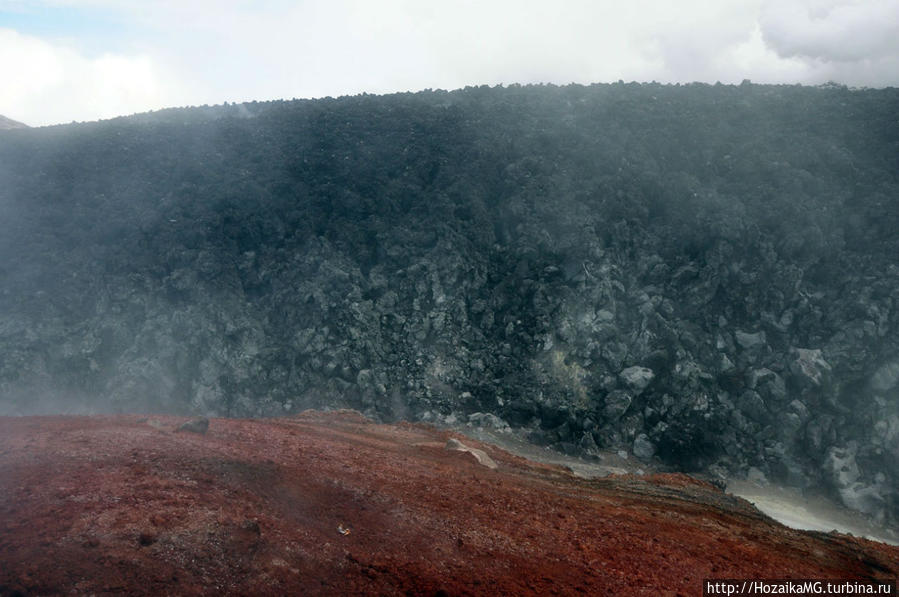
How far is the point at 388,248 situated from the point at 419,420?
8.44m

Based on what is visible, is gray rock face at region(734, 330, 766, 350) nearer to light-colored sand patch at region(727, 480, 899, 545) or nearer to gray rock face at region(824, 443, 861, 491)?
gray rock face at region(824, 443, 861, 491)

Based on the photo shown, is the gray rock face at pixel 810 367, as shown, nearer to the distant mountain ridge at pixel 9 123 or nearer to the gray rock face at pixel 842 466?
the gray rock face at pixel 842 466

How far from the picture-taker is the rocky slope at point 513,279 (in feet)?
65.1

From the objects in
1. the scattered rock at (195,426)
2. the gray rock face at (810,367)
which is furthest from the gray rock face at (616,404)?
the scattered rock at (195,426)

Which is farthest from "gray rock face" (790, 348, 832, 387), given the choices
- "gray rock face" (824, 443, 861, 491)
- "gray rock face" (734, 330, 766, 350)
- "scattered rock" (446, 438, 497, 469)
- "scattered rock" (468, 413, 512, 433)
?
"scattered rock" (446, 438, 497, 469)

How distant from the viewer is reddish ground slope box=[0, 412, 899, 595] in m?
7.57

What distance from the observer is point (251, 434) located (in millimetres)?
13109

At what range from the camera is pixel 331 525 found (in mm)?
9180

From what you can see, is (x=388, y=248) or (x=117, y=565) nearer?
(x=117, y=565)

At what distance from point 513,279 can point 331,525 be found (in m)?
16.2

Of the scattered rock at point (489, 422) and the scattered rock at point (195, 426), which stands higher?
the scattered rock at point (195, 426)

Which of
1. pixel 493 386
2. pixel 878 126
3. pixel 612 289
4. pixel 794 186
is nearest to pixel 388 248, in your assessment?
pixel 493 386

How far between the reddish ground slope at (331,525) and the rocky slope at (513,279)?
6.62m

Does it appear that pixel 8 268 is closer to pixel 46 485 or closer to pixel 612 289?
pixel 46 485
